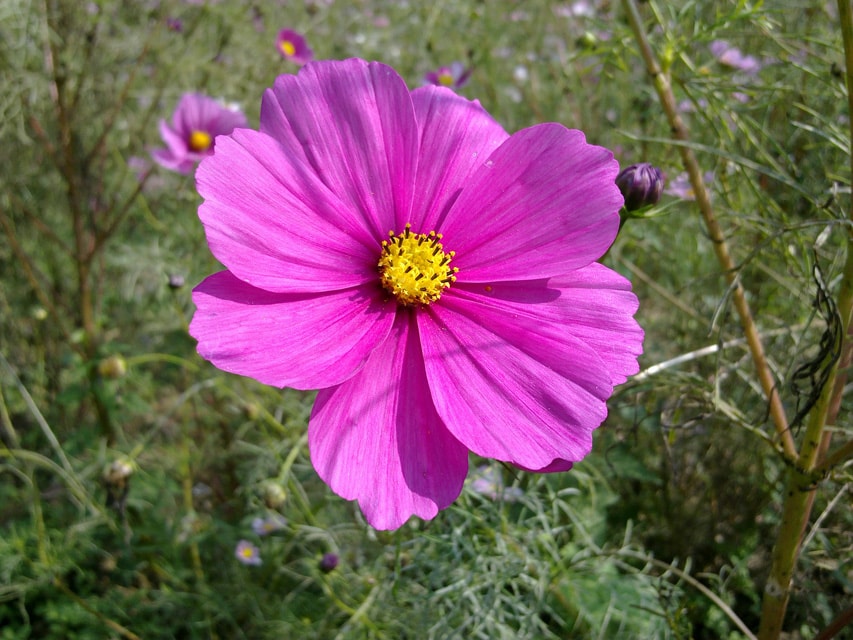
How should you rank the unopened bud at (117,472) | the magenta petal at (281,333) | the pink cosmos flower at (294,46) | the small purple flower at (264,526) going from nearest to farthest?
the magenta petal at (281,333) < the unopened bud at (117,472) < the small purple flower at (264,526) < the pink cosmos flower at (294,46)

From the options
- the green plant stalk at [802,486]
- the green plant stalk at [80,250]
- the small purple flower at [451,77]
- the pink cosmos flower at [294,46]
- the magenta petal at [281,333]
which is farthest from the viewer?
the pink cosmos flower at [294,46]

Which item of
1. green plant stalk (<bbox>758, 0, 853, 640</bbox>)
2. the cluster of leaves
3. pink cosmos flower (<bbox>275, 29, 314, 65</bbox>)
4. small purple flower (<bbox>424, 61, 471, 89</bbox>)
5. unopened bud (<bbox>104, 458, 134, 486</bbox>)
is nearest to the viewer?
green plant stalk (<bbox>758, 0, 853, 640</bbox>)

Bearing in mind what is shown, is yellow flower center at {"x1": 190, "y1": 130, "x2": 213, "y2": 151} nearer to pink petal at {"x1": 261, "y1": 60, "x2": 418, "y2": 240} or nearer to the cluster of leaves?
the cluster of leaves

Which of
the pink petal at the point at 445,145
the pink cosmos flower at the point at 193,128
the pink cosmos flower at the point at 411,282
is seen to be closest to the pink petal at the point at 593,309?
the pink cosmos flower at the point at 411,282

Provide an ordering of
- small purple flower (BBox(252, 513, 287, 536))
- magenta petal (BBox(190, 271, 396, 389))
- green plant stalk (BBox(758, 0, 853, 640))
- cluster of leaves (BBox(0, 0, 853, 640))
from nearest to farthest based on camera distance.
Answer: magenta petal (BBox(190, 271, 396, 389)) → green plant stalk (BBox(758, 0, 853, 640)) → cluster of leaves (BBox(0, 0, 853, 640)) → small purple flower (BBox(252, 513, 287, 536))

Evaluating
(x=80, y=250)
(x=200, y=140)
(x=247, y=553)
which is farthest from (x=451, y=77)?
(x=247, y=553)

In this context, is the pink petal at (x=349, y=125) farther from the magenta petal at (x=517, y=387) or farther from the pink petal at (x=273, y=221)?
the magenta petal at (x=517, y=387)

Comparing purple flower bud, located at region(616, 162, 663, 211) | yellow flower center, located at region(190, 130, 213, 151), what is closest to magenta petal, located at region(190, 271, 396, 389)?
purple flower bud, located at region(616, 162, 663, 211)
